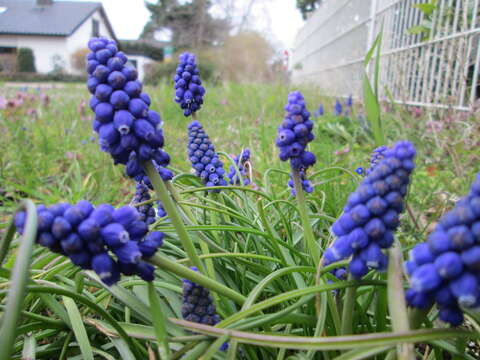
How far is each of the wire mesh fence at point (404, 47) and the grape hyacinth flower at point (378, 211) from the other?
10.2ft

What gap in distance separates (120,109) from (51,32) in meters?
54.8

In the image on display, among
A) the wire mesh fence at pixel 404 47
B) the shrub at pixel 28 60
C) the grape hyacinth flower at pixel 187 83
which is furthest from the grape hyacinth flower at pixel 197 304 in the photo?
the shrub at pixel 28 60

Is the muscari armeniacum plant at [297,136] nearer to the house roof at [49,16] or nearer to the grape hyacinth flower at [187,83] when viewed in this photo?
the grape hyacinth flower at [187,83]

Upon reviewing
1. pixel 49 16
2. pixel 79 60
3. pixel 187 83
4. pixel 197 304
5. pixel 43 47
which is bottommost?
pixel 197 304

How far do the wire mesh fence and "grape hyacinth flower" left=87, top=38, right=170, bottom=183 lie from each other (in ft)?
10.4

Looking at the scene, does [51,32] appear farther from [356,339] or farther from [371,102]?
[356,339]

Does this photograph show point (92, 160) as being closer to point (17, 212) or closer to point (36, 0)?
point (17, 212)

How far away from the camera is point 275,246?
1387 mm

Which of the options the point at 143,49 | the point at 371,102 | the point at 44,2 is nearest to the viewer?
the point at 371,102

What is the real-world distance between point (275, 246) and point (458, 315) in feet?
2.29

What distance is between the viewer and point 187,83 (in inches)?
70.2

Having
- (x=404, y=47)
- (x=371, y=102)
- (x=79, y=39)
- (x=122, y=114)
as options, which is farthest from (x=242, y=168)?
(x=79, y=39)

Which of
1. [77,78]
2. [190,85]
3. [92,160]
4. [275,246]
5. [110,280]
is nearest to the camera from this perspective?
[110,280]

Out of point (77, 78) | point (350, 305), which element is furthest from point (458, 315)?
point (77, 78)
